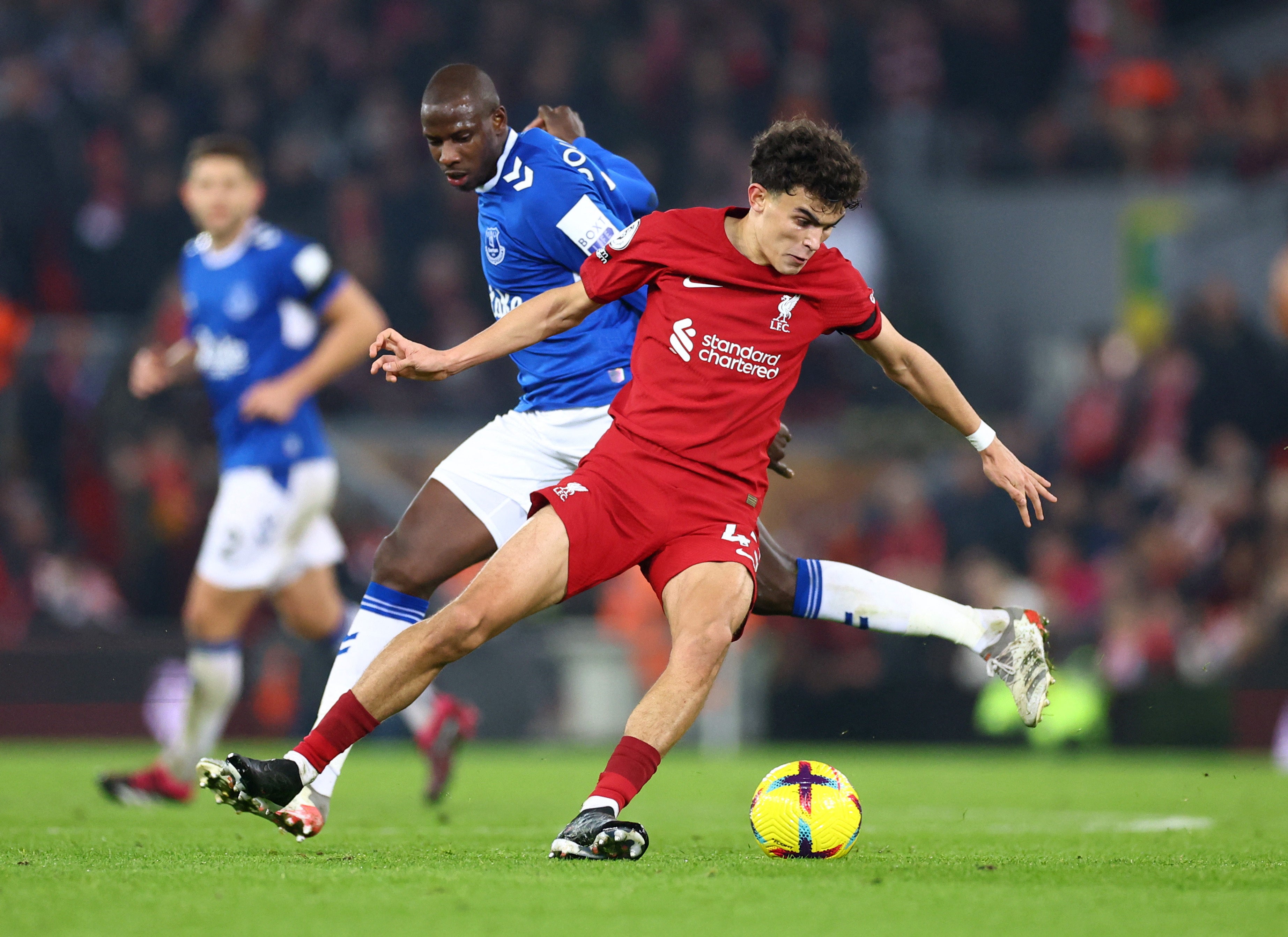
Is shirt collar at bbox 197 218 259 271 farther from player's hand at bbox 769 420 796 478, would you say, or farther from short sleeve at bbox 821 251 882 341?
short sleeve at bbox 821 251 882 341

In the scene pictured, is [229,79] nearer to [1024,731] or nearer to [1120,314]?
[1120,314]

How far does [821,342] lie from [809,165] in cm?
1114

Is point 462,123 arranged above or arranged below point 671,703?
above

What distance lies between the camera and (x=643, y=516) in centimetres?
511

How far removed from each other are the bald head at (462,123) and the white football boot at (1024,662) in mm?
2379

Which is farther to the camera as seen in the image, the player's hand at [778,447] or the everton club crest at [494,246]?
the everton club crest at [494,246]

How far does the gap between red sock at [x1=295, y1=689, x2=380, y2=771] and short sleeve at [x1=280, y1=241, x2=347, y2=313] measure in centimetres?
308

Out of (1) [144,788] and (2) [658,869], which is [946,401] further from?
(1) [144,788]

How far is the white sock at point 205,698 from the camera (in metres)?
7.63

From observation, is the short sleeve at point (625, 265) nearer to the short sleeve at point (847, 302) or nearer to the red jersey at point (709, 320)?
the red jersey at point (709, 320)

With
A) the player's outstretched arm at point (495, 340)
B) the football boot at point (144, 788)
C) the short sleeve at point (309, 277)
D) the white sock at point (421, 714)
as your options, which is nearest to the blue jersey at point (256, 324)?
the short sleeve at point (309, 277)

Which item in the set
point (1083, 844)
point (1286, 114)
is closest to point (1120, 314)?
point (1286, 114)

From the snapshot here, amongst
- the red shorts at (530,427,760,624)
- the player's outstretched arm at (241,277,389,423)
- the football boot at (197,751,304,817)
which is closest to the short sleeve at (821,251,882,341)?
the red shorts at (530,427,760,624)

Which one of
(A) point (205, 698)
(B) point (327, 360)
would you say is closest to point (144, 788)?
(A) point (205, 698)
